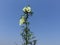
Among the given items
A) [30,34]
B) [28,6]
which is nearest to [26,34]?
[30,34]

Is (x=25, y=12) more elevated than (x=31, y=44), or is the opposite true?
(x=25, y=12)

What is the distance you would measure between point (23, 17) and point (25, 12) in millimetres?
626

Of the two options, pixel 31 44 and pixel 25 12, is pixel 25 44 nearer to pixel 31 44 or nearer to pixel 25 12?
pixel 31 44

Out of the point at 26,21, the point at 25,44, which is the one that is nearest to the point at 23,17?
the point at 26,21

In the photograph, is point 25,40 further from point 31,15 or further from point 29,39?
point 31,15

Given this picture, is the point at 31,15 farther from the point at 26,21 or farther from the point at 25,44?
the point at 25,44

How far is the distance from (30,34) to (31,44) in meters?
1.01

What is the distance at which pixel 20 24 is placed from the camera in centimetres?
3678

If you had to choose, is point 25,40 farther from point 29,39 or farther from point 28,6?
point 28,6

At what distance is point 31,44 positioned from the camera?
3619cm

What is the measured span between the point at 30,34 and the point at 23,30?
99 centimetres

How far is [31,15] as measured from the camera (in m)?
36.6

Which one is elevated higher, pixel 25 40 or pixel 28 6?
pixel 28 6

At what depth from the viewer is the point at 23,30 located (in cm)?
3678
